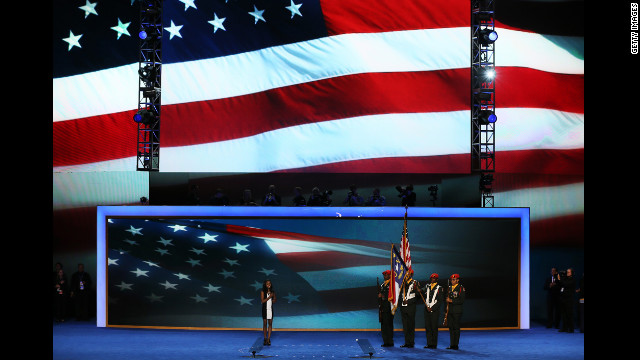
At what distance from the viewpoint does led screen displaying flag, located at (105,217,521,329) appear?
16625 millimetres

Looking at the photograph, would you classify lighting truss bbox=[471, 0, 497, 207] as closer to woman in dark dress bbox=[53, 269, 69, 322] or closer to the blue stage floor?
the blue stage floor

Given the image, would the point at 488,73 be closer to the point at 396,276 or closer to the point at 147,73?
the point at 396,276

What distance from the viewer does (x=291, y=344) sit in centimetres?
1479

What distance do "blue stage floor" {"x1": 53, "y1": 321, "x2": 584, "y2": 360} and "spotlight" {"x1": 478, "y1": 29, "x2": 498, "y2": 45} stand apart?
7.36m

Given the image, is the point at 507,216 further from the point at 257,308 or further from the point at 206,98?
the point at 206,98

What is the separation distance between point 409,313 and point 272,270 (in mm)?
3731

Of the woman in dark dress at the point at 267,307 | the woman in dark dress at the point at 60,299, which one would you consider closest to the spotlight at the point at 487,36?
the woman in dark dress at the point at 267,307

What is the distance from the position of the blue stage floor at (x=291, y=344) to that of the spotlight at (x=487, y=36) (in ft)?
24.2

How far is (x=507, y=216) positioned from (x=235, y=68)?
28.9ft

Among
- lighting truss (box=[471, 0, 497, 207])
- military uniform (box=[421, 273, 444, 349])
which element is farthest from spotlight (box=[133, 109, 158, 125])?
military uniform (box=[421, 273, 444, 349])

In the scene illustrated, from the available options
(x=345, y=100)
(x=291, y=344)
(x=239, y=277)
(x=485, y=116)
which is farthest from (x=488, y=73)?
(x=291, y=344)

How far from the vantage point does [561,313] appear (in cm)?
1692

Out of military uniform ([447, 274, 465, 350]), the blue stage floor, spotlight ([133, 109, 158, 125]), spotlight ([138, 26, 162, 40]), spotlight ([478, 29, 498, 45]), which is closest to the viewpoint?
the blue stage floor

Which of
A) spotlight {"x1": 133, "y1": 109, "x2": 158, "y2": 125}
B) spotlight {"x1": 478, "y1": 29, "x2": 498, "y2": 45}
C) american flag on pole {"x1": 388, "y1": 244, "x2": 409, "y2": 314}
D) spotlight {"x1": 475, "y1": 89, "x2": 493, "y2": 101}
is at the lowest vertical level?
american flag on pole {"x1": 388, "y1": 244, "x2": 409, "y2": 314}
